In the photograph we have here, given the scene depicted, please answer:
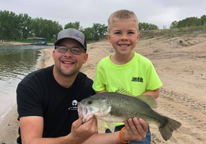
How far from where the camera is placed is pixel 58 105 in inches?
102

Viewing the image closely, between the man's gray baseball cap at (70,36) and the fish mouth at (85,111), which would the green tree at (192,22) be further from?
the fish mouth at (85,111)

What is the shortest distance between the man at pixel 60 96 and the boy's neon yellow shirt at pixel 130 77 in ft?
1.06

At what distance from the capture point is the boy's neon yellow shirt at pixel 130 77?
276 centimetres

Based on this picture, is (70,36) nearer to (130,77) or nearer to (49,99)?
(49,99)

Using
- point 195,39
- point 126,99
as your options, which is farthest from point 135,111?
point 195,39

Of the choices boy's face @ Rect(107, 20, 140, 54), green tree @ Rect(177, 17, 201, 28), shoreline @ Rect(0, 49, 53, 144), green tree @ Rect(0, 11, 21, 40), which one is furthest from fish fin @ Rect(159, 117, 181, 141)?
green tree @ Rect(0, 11, 21, 40)

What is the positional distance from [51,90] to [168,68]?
33.4ft

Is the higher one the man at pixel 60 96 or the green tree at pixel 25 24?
the green tree at pixel 25 24

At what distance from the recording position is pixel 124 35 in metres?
2.84

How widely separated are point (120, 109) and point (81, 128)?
0.51 meters

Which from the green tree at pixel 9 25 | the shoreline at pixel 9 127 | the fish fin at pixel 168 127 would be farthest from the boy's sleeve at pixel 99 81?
the green tree at pixel 9 25

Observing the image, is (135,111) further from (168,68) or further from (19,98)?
(168,68)

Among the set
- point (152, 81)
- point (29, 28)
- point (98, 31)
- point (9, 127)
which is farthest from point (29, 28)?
point (152, 81)

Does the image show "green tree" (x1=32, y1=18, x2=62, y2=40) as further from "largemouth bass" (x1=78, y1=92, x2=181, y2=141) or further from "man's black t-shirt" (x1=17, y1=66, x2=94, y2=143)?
"largemouth bass" (x1=78, y1=92, x2=181, y2=141)
